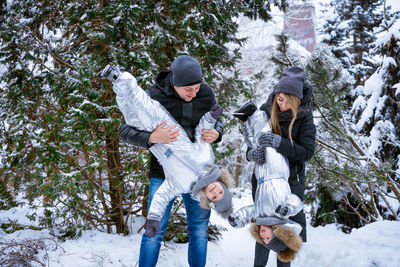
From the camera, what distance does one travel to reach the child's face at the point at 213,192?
6.82 ft

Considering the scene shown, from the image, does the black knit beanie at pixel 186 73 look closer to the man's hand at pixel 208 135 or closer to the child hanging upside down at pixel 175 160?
the child hanging upside down at pixel 175 160

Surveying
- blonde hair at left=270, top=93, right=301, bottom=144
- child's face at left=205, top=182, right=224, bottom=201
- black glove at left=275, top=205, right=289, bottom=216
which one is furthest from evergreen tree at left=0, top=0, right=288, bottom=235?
black glove at left=275, top=205, right=289, bottom=216

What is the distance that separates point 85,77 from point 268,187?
223 centimetres

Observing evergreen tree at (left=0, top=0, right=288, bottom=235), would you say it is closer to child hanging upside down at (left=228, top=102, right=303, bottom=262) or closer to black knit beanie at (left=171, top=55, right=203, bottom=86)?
black knit beanie at (left=171, top=55, right=203, bottom=86)

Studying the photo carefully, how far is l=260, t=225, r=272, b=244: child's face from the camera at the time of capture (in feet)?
6.47

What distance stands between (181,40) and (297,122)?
2.03m

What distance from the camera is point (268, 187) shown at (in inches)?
82.0

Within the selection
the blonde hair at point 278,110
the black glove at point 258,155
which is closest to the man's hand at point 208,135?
the black glove at point 258,155

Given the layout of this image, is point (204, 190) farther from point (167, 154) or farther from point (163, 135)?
point (163, 135)

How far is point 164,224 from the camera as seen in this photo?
2.31 metres

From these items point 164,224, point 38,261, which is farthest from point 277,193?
point 38,261

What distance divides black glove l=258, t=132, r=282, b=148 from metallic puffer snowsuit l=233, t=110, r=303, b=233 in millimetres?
49

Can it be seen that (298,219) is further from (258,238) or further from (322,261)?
(322,261)

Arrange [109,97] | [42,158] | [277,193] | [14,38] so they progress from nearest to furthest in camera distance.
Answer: [277,193]
[42,158]
[14,38]
[109,97]
